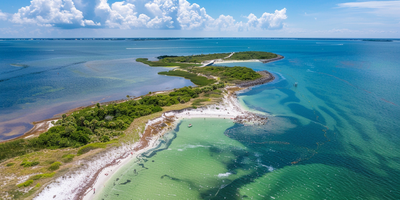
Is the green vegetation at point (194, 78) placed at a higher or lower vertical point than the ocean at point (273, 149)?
higher

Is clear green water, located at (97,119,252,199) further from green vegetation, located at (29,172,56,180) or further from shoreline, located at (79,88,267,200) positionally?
green vegetation, located at (29,172,56,180)

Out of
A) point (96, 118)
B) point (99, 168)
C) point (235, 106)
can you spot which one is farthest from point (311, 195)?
point (96, 118)

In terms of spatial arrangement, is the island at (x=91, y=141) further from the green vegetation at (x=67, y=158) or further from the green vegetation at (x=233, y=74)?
the green vegetation at (x=233, y=74)

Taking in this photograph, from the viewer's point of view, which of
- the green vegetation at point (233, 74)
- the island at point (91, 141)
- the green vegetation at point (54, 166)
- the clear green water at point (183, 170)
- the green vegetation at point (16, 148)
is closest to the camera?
the island at point (91, 141)

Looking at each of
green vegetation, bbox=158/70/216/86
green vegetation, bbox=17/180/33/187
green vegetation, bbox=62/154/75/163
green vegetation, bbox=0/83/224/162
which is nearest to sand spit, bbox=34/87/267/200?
green vegetation, bbox=62/154/75/163

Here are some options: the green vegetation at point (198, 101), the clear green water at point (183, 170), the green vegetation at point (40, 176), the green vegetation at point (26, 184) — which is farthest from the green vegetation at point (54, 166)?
the green vegetation at point (198, 101)

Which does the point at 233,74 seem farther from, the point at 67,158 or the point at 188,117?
the point at 67,158

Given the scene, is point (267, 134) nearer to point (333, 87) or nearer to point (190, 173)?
point (190, 173)

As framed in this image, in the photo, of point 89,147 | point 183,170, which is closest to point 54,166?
point 89,147
